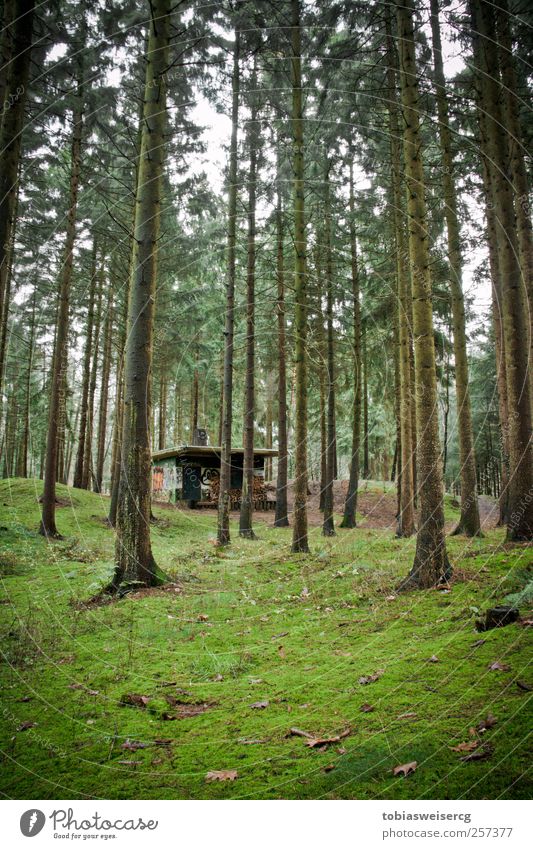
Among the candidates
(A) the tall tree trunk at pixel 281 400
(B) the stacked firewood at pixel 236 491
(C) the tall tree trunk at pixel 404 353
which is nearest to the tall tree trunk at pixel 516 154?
(C) the tall tree trunk at pixel 404 353

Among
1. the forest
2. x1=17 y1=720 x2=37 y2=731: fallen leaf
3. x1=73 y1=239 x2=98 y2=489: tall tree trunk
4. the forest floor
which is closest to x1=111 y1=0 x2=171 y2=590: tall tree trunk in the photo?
the forest

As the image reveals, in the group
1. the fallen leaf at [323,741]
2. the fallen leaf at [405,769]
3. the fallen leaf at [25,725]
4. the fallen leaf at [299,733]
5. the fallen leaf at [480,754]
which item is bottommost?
the fallen leaf at [25,725]

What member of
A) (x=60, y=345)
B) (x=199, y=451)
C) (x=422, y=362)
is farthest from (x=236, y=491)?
(x=422, y=362)

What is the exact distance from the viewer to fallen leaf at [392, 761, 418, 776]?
2.33 meters

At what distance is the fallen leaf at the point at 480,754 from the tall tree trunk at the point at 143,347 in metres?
6.38

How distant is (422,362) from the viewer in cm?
766

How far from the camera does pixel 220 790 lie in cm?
238

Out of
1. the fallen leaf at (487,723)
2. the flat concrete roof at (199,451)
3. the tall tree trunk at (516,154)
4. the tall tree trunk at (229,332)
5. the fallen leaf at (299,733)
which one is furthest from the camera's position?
the flat concrete roof at (199,451)

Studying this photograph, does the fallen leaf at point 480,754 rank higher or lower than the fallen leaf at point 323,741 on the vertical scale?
higher

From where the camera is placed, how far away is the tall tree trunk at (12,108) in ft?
17.6

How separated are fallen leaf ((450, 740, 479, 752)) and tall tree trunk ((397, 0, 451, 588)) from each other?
4941mm

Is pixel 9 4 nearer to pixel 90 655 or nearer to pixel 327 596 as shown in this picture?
pixel 90 655

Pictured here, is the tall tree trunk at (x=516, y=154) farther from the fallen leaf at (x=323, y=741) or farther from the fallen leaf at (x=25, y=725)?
the fallen leaf at (x=25, y=725)

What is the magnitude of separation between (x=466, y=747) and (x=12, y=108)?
8112 mm
